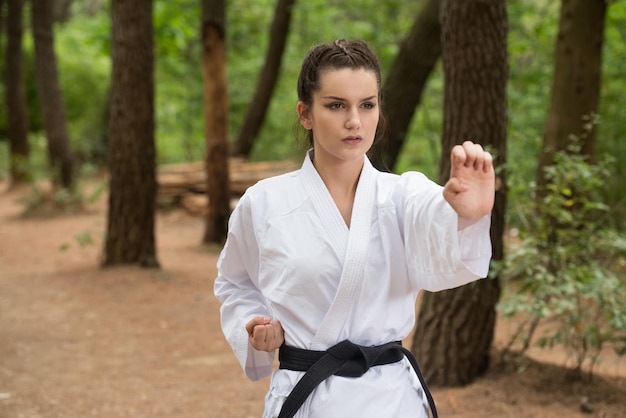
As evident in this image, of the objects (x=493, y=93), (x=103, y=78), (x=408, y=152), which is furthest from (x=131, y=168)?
(x=103, y=78)

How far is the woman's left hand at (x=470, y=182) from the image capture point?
1905 millimetres

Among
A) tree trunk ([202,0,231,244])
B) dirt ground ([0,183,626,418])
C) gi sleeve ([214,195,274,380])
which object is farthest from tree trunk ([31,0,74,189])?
gi sleeve ([214,195,274,380])

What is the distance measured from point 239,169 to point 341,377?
13.6 meters

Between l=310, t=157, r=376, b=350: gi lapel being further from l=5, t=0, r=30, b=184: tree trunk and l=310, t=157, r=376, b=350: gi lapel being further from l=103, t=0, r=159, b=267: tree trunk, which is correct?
l=5, t=0, r=30, b=184: tree trunk

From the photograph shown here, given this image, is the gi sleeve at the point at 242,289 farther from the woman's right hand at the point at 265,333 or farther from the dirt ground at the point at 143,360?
the dirt ground at the point at 143,360

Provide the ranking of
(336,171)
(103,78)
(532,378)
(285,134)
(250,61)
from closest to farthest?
(336,171) → (532,378) → (285,134) → (250,61) → (103,78)

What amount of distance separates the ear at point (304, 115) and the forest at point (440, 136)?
0.75ft

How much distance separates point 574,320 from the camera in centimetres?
452

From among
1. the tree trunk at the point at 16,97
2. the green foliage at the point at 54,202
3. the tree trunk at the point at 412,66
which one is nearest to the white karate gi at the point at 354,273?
the tree trunk at the point at 412,66

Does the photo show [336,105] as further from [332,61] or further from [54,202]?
[54,202]

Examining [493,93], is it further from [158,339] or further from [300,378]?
[158,339]

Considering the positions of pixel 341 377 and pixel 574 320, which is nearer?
pixel 341 377

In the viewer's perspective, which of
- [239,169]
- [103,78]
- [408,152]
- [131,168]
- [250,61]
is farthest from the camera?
[103,78]

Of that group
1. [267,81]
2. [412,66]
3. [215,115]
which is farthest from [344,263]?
Answer: [267,81]
